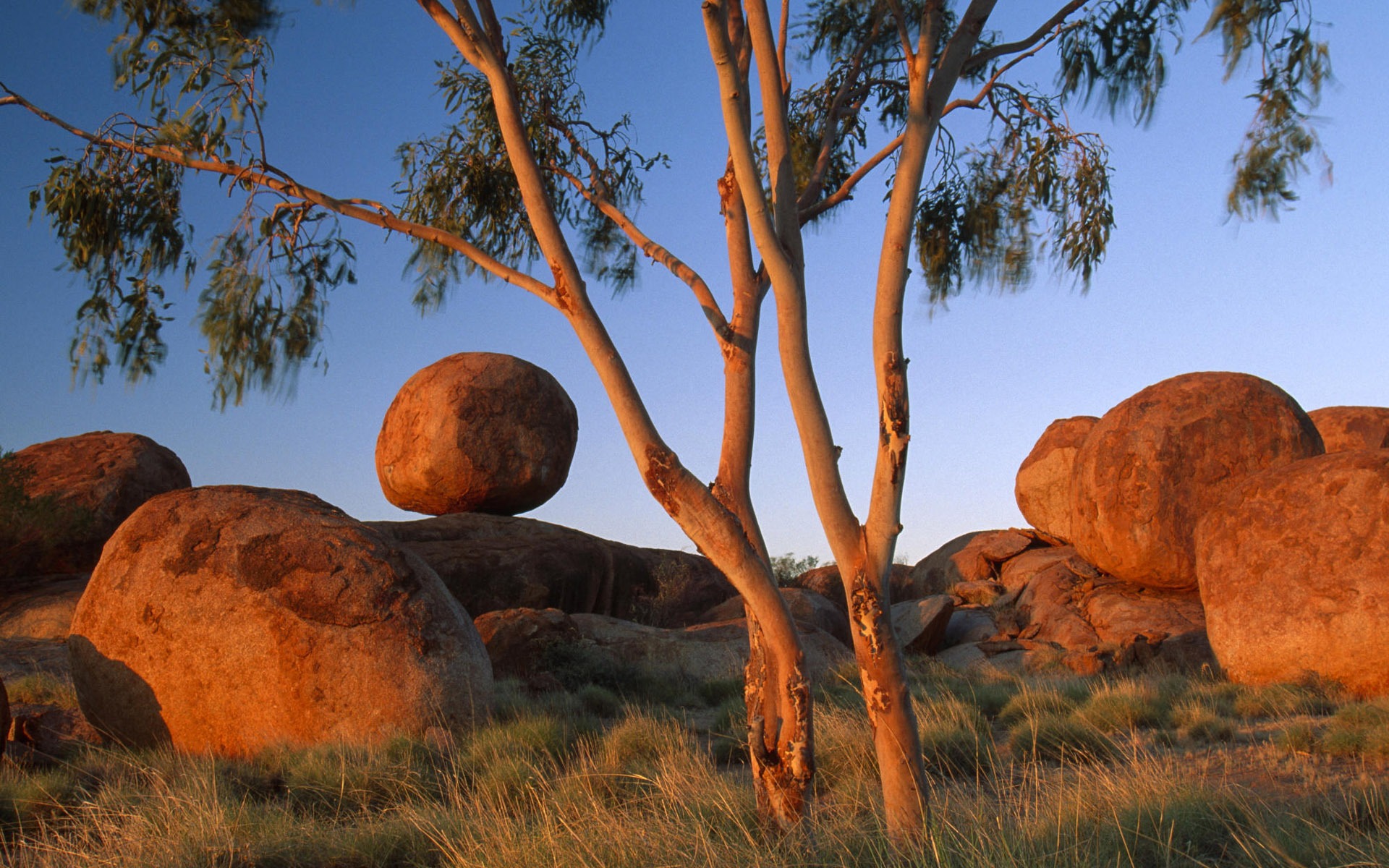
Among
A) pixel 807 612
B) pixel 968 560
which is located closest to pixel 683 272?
pixel 807 612

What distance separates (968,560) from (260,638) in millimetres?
13655

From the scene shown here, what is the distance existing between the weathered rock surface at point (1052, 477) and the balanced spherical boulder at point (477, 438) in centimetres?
804

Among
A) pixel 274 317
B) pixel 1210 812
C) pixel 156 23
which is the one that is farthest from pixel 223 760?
pixel 1210 812

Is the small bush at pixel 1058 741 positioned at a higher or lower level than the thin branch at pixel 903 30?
lower

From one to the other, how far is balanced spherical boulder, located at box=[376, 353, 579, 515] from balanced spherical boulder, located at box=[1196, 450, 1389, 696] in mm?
9701

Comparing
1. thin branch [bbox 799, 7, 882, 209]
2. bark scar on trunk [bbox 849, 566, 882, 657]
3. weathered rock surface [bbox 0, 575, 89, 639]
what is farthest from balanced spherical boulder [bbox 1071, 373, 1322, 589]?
weathered rock surface [bbox 0, 575, 89, 639]

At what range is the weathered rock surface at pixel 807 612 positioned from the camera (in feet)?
47.1

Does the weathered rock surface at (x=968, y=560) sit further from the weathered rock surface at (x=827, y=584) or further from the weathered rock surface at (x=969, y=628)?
the weathered rock surface at (x=969, y=628)

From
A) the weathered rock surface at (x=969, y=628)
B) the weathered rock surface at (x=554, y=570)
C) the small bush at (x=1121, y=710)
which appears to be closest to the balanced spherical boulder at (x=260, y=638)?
the small bush at (x=1121, y=710)

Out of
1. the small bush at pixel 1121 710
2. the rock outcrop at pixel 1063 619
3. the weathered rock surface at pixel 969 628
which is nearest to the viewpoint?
the small bush at pixel 1121 710

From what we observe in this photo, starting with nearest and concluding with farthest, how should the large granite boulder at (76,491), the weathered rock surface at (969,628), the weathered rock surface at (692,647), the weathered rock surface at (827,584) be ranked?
1. the weathered rock surface at (692,647)
2. the weathered rock surface at (969,628)
3. the large granite boulder at (76,491)
4. the weathered rock surface at (827,584)

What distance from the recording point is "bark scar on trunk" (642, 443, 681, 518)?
4.57m

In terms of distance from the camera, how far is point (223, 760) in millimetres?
6867

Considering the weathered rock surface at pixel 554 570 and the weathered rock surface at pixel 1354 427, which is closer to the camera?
the weathered rock surface at pixel 554 570
